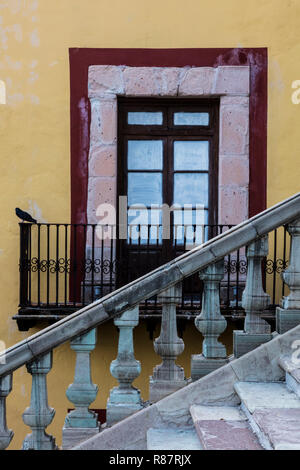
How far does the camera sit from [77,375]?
10.6 feet

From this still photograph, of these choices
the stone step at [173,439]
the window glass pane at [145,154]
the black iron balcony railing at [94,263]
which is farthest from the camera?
the window glass pane at [145,154]

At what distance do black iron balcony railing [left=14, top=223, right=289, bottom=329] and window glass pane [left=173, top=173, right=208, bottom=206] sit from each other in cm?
35

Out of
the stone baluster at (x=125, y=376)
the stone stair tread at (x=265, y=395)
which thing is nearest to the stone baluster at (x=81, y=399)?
the stone baluster at (x=125, y=376)

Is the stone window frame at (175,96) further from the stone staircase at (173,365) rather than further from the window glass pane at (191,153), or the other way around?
the stone staircase at (173,365)

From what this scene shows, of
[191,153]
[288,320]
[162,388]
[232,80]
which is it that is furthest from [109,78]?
[162,388]

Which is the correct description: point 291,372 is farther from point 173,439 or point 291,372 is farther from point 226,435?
point 173,439

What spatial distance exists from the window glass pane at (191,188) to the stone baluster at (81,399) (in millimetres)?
4090

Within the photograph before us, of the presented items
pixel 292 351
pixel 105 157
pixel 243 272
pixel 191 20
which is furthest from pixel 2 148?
pixel 292 351

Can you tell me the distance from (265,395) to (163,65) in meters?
4.73

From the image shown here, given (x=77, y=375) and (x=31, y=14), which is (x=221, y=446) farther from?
(x=31, y=14)

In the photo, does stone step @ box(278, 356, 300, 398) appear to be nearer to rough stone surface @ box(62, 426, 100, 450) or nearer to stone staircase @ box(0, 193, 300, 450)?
stone staircase @ box(0, 193, 300, 450)

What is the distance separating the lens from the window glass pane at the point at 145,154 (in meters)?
7.08

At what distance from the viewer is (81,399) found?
3.21 m

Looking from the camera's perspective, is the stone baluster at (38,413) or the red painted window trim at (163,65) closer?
the stone baluster at (38,413)
